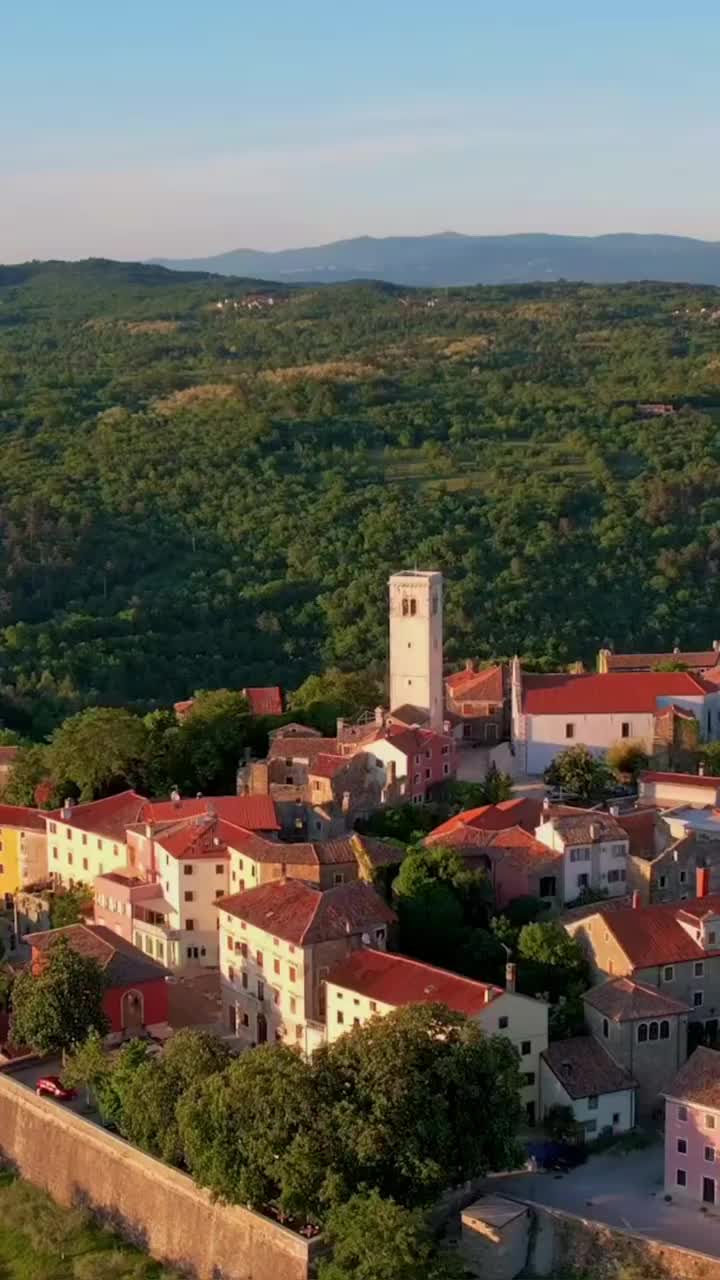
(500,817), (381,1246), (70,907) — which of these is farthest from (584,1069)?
(70,907)

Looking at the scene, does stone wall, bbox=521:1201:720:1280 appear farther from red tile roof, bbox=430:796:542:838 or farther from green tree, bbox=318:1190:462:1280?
red tile roof, bbox=430:796:542:838

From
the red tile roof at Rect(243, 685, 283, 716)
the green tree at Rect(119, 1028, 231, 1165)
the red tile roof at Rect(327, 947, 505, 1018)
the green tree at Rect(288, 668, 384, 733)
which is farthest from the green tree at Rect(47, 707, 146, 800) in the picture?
the green tree at Rect(119, 1028, 231, 1165)

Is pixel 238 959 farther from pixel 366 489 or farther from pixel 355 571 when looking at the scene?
pixel 366 489

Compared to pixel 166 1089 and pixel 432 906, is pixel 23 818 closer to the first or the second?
pixel 432 906

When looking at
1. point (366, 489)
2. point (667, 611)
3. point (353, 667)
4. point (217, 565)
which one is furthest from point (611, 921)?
point (366, 489)

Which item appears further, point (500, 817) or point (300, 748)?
point (300, 748)
